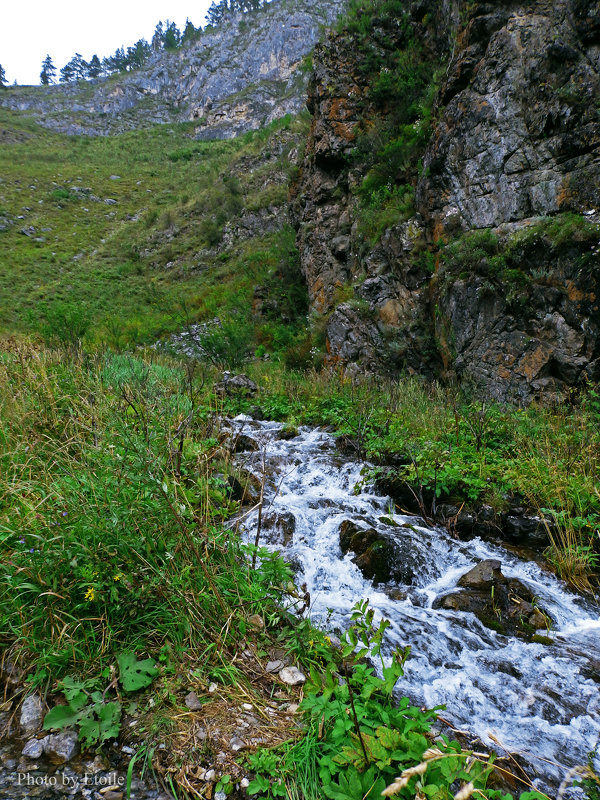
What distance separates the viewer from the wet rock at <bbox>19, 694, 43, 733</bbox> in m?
1.66

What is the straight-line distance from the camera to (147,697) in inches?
71.8

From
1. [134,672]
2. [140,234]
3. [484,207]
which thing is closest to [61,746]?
[134,672]

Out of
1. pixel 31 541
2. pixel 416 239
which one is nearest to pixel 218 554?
pixel 31 541

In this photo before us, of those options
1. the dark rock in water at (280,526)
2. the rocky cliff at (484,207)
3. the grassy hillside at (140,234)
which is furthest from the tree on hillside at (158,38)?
the dark rock in water at (280,526)

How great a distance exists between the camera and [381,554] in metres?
3.63

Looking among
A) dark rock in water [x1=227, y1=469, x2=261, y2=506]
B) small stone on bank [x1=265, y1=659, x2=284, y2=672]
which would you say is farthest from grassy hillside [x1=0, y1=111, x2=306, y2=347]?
small stone on bank [x1=265, y1=659, x2=284, y2=672]

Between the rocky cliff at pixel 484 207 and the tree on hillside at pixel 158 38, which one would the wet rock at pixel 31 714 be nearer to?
the rocky cliff at pixel 484 207

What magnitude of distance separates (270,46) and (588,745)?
85122mm

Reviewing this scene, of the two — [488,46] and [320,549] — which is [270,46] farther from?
[320,549]

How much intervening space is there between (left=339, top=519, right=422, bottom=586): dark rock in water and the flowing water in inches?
2.5

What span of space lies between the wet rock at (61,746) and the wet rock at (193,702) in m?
0.45

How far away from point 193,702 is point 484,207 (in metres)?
9.79

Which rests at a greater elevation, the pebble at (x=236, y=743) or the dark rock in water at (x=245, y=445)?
the pebble at (x=236, y=743)

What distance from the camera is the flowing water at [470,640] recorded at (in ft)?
6.97
